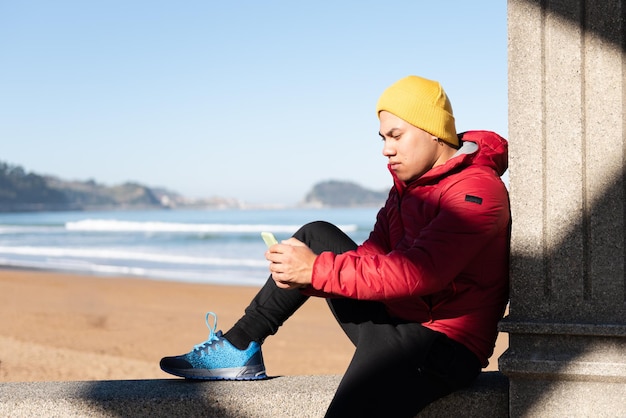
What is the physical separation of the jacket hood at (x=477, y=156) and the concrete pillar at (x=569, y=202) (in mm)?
88

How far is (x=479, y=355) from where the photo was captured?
2416mm

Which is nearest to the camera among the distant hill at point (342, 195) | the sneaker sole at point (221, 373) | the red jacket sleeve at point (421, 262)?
the red jacket sleeve at point (421, 262)

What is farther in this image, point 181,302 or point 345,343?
point 181,302

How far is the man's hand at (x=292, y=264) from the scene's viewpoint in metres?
2.16

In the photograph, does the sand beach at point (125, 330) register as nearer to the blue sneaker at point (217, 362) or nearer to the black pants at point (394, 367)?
the blue sneaker at point (217, 362)

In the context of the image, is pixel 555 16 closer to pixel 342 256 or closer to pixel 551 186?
pixel 551 186

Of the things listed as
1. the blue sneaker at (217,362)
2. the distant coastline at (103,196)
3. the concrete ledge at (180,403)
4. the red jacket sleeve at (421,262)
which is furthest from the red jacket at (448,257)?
the distant coastline at (103,196)

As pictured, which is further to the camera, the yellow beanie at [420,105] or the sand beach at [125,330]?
the sand beach at [125,330]

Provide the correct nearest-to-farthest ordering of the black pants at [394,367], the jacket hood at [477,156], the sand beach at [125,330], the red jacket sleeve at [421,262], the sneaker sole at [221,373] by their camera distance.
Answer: the red jacket sleeve at [421,262], the black pants at [394,367], the jacket hood at [477,156], the sneaker sole at [221,373], the sand beach at [125,330]

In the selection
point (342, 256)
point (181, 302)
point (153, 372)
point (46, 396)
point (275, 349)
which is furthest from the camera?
point (181, 302)

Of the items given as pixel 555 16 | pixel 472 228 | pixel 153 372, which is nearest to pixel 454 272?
pixel 472 228

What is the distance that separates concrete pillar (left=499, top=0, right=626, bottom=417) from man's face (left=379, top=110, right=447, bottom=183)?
0.25 meters

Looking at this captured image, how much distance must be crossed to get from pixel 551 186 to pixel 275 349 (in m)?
5.54

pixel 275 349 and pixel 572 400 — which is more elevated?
pixel 572 400
